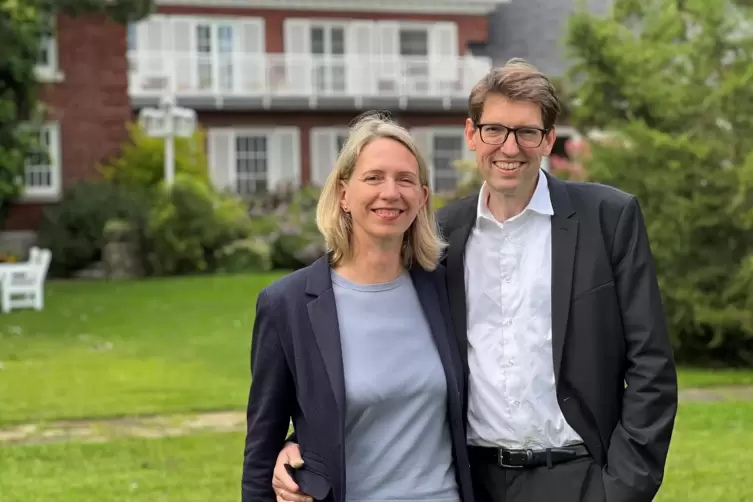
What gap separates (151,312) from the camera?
55.8 feet

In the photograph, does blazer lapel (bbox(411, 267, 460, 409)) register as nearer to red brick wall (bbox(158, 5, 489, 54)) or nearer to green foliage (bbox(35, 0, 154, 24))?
green foliage (bbox(35, 0, 154, 24))

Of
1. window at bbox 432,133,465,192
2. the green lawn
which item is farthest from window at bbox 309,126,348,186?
the green lawn

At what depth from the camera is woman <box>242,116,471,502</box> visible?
2996 mm


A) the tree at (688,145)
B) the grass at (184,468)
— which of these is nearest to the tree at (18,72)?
the tree at (688,145)

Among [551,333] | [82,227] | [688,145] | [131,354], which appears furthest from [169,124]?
[551,333]

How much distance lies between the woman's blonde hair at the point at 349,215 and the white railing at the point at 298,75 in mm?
28176

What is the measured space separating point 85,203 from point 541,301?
22526 millimetres

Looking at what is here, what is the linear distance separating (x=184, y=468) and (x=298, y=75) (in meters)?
25.6

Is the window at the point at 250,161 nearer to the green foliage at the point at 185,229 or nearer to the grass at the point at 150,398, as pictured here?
the green foliage at the point at 185,229

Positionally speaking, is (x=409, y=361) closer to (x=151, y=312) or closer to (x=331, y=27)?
(x=151, y=312)

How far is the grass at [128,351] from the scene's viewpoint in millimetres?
9977

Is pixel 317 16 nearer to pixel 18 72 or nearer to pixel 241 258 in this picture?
pixel 241 258

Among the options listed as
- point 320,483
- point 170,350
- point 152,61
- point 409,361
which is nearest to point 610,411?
point 409,361

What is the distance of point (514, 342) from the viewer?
3088 millimetres
